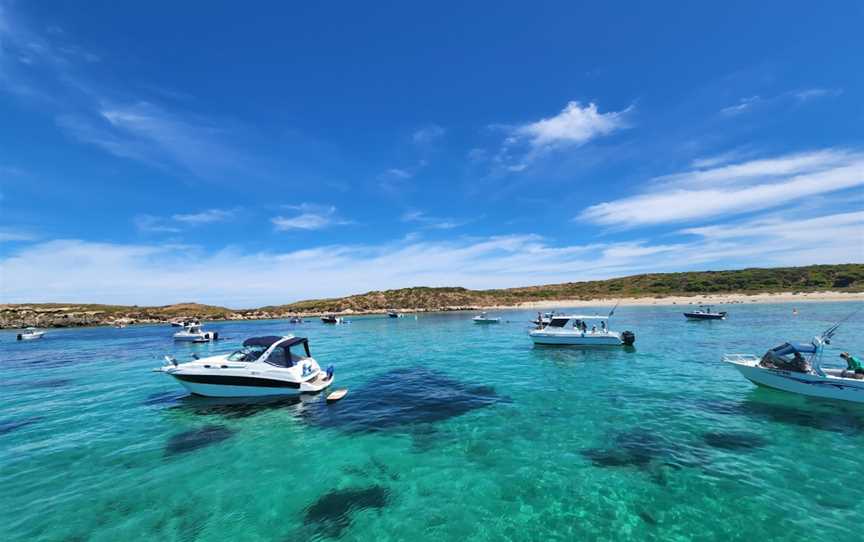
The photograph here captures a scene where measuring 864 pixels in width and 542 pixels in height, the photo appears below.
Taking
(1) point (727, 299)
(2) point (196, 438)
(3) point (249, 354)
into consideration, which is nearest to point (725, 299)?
(1) point (727, 299)

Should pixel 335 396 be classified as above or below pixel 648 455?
above

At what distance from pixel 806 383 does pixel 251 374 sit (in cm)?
3323

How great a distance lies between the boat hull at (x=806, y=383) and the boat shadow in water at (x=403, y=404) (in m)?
16.0

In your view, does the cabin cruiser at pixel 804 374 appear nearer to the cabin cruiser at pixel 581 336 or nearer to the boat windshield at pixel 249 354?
the cabin cruiser at pixel 581 336

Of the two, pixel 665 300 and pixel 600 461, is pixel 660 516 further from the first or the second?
pixel 665 300

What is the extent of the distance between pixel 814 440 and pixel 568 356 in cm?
2155

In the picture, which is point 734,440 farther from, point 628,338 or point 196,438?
point 628,338

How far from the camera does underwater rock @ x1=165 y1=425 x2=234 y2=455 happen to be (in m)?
15.4

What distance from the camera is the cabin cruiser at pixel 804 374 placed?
61.4 ft

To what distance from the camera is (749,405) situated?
62.3ft

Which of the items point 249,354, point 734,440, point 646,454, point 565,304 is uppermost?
point 249,354

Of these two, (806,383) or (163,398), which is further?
(163,398)

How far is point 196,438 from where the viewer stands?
54.1 feet

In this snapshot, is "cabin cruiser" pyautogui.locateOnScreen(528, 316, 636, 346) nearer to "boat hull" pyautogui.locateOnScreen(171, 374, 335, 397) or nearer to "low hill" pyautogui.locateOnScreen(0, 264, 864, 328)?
"boat hull" pyautogui.locateOnScreen(171, 374, 335, 397)
